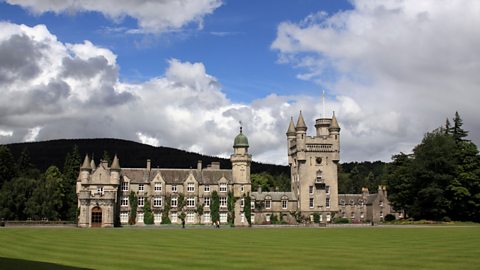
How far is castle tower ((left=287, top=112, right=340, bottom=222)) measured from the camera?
85.2 metres

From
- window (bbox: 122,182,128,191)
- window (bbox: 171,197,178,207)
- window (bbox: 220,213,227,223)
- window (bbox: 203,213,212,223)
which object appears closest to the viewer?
window (bbox: 122,182,128,191)

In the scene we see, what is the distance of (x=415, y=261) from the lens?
2170cm

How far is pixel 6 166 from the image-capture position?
8706cm

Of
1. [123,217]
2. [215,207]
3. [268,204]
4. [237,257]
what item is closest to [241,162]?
[215,207]

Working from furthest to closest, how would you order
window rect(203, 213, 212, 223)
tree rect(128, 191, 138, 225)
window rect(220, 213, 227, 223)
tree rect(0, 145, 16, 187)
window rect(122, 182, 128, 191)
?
1. tree rect(0, 145, 16, 187)
2. window rect(220, 213, 227, 223)
3. window rect(203, 213, 212, 223)
4. window rect(122, 182, 128, 191)
5. tree rect(128, 191, 138, 225)

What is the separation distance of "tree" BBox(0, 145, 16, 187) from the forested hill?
250ft

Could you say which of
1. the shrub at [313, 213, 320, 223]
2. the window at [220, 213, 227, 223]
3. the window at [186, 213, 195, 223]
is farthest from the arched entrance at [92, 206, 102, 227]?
the shrub at [313, 213, 320, 223]

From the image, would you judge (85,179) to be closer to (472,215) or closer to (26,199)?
(26,199)

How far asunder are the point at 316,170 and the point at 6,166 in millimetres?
47594

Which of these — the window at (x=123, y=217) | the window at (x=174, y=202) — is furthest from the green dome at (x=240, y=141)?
the window at (x=123, y=217)

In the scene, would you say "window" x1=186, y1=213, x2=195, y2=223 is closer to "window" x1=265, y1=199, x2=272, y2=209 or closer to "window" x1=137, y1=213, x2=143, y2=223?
"window" x1=137, y1=213, x2=143, y2=223

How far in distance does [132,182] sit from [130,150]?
106765 mm

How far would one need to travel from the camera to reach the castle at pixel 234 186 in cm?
8012

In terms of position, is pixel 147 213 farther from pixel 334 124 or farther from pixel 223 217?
pixel 334 124
